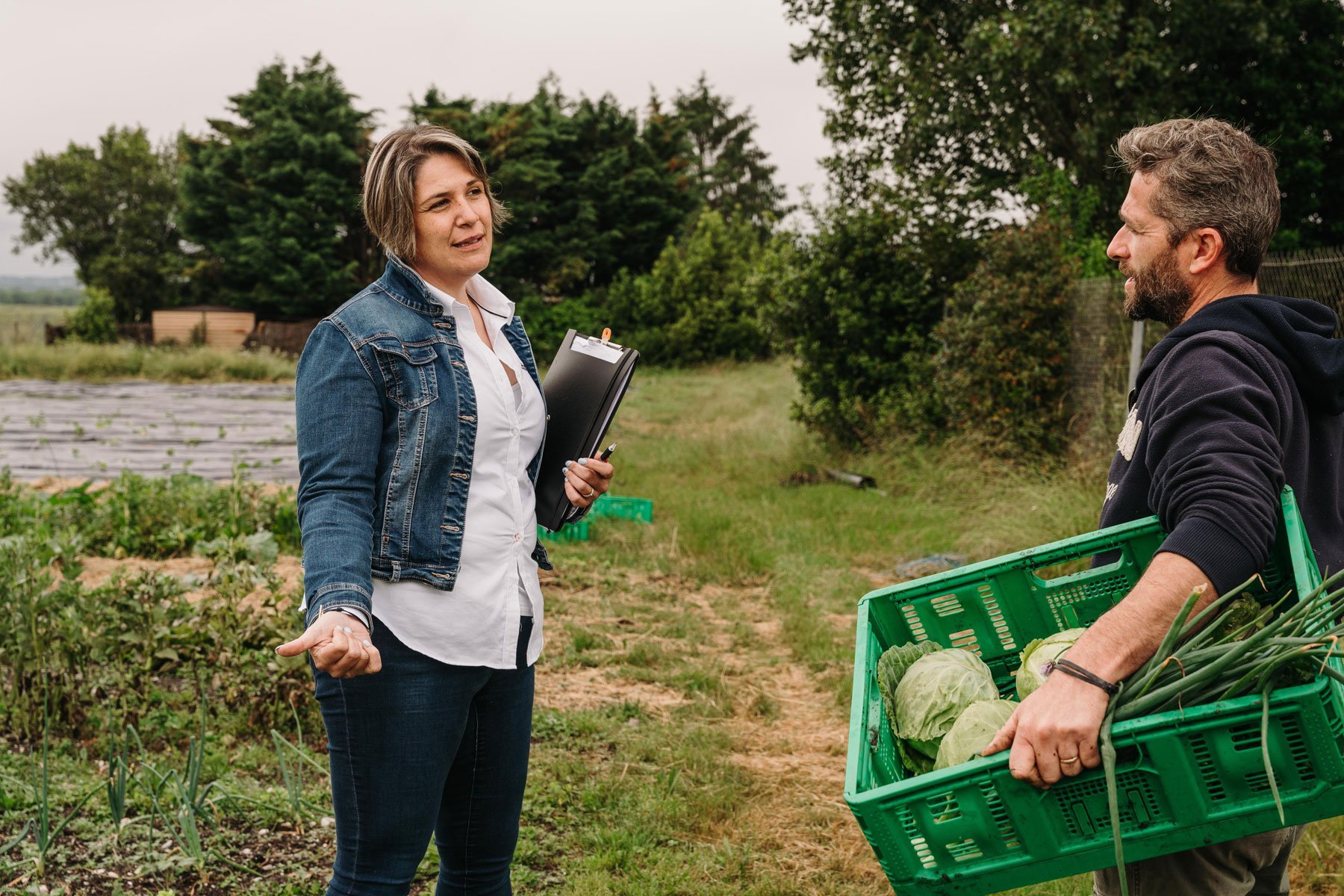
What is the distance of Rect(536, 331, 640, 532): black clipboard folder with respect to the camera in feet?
8.01

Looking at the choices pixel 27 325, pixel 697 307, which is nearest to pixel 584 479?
pixel 697 307

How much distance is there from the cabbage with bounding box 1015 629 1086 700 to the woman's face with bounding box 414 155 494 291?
51.6 inches

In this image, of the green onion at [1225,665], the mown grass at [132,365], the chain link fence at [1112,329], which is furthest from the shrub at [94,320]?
the green onion at [1225,665]

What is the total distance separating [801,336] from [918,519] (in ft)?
14.3

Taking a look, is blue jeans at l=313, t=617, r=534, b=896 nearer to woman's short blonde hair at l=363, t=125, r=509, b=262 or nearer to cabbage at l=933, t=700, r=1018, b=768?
woman's short blonde hair at l=363, t=125, r=509, b=262

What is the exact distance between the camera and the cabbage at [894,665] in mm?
1923

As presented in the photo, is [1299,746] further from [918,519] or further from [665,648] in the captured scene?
[918,519]

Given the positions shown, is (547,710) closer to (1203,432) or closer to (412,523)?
(412,523)

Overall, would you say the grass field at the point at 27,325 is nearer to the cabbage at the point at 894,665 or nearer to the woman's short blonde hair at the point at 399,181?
the woman's short blonde hair at the point at 399,181

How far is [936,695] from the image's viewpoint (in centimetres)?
181

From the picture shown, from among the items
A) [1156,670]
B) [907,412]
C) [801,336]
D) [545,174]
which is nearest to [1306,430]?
[1156,670]

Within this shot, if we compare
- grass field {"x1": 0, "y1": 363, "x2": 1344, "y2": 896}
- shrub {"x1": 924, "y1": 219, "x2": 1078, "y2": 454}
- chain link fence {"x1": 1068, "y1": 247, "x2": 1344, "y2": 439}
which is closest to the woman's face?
grass field {"x1": 0, "y1": 363, "x2": 1344, "y2": 896}

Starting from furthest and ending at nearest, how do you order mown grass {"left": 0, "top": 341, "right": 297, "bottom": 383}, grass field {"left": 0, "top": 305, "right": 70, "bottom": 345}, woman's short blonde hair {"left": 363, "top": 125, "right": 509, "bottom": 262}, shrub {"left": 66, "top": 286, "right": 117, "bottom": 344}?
shrub {"left": 66, "top": 286, "right": 117, "bottom": 344} → grass field {"left": 0, "top": 305, "right": 70, "bottom": 345} → mown grass {"left": 0, "top": 341, "right": 297, "bottom": 383} → woman's short blonde hair {"left": 363, "top": 125, "right": 509, "bottom": 262}

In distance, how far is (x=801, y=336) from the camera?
12945mm
